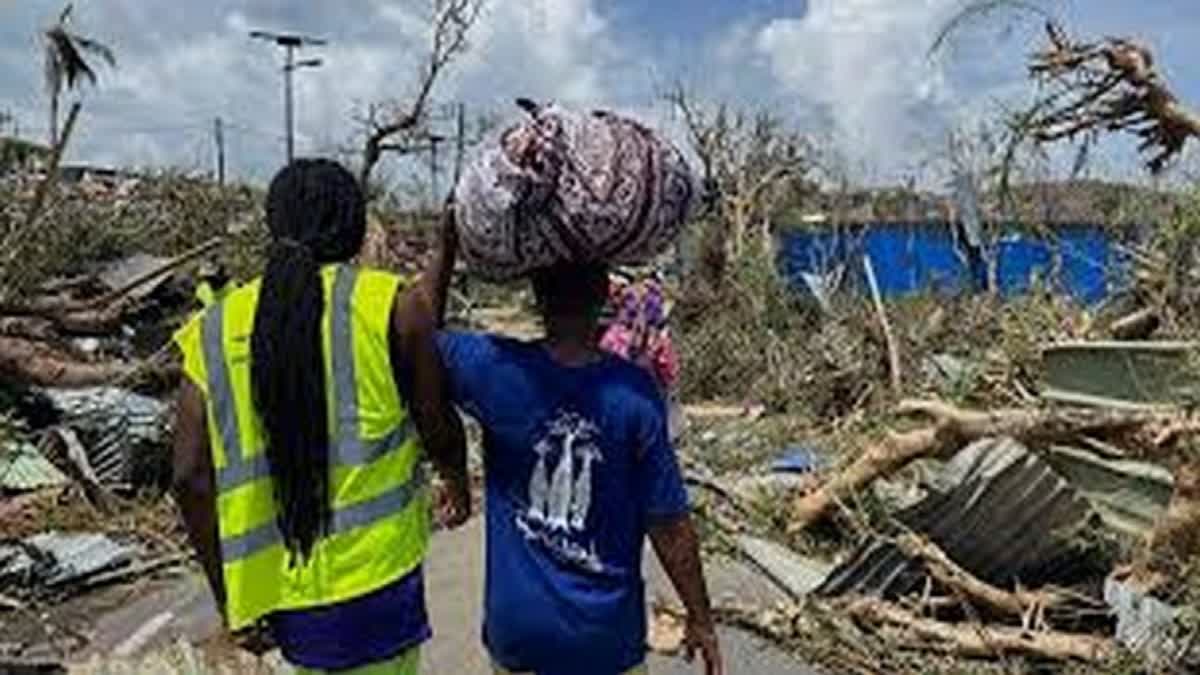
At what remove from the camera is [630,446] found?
10.7 feet

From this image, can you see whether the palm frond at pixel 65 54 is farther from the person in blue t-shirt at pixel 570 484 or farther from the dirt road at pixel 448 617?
the person in blue t-shirt at pixel 570 484

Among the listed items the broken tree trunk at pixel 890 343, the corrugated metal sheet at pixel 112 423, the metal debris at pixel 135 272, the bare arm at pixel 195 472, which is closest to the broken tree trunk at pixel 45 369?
the corrugated metal sheet at pixel 112 423

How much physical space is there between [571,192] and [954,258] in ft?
53.4

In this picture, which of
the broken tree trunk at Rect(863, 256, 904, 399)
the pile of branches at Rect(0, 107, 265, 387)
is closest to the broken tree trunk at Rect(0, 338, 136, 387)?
the pile of branches at Rect(0, 107, 265, 387)

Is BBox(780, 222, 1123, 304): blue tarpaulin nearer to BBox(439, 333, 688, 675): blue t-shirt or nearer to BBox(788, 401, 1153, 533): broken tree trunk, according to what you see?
BBox(788, 401, 1153, 533): broken tree trunk

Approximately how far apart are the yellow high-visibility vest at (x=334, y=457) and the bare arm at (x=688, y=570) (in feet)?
1.62

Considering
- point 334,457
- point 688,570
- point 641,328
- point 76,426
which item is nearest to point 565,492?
point 688,570

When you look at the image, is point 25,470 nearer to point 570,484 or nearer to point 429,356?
point 429,356

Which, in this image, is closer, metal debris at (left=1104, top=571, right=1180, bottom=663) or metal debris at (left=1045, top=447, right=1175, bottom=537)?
metal debris at (left=1104, top=571, right=1180, bottom=663)

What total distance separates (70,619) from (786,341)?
9.68 metres

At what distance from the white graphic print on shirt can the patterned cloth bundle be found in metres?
0.31

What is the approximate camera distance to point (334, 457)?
335cm

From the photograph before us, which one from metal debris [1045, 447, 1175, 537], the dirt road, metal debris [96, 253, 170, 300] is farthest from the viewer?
metal debris [96, 253, 170, 300]

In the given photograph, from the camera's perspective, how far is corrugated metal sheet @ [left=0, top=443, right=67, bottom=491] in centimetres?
980
